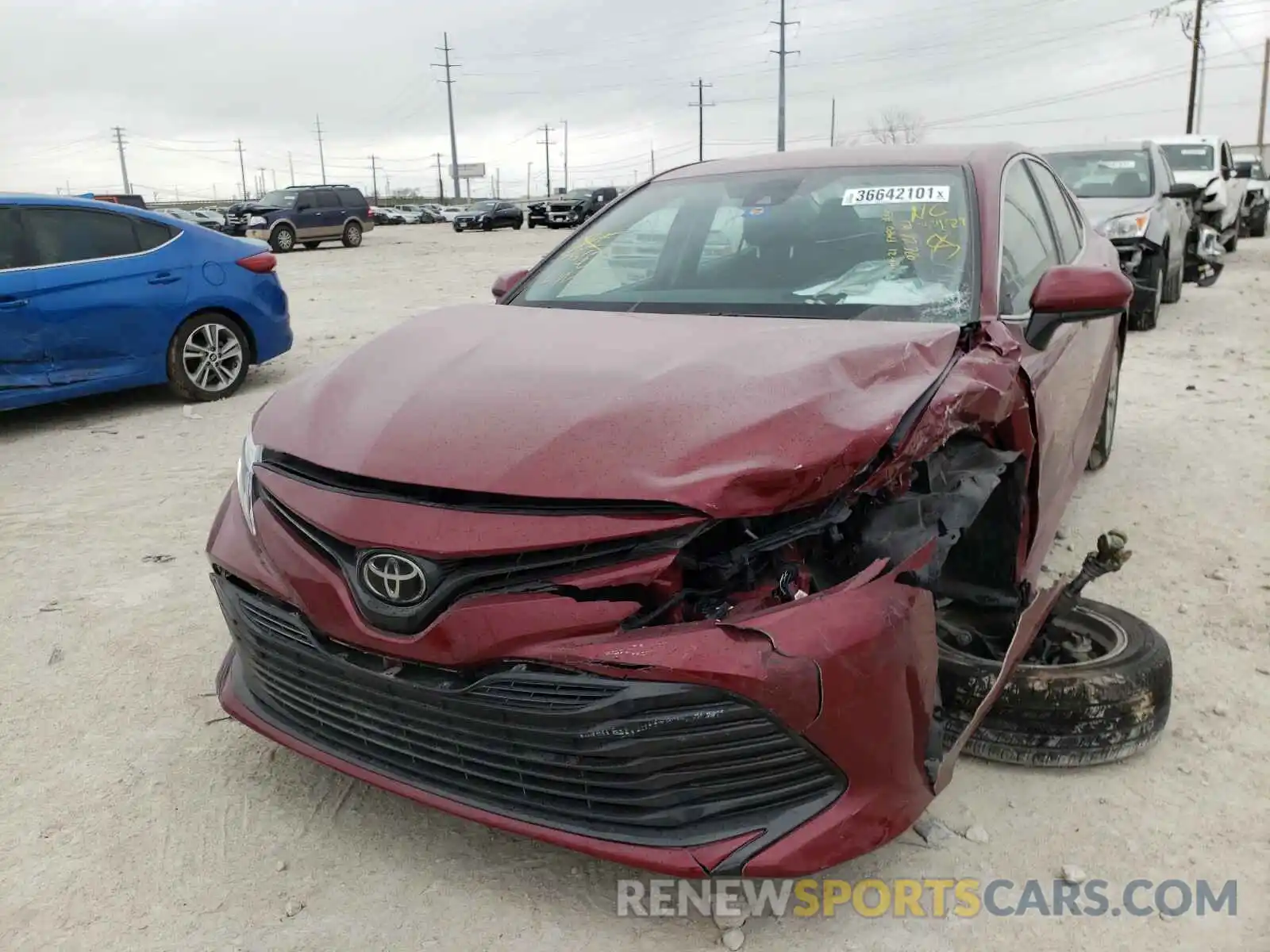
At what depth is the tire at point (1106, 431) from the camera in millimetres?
4868

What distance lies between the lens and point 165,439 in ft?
20.2

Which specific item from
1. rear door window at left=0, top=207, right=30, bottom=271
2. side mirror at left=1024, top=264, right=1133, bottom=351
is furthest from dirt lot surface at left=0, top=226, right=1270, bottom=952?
rear door window at left=0, top=207, right=30, bottom=271

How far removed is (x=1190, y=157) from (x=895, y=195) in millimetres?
12646

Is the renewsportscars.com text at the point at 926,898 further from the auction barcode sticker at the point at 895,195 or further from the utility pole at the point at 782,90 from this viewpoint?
the utility pole at the point at 782,90

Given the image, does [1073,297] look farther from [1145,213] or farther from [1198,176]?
[1198,176]

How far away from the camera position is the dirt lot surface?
82.0 inches

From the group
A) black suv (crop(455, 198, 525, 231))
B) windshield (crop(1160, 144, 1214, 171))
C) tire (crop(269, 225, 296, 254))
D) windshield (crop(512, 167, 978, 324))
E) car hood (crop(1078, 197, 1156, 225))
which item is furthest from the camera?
black suv (crop(455, 198, 525, 231))

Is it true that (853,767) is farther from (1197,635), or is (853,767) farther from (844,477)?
(1197,635)

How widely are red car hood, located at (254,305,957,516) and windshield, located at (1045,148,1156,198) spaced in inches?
318

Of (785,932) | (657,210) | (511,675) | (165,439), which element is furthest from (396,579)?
(165,439)

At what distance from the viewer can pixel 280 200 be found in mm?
27094

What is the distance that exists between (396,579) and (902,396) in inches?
44.0

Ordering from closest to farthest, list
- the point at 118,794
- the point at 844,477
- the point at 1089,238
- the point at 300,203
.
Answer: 1. the point at 844,477
2. the point at 118,794
3. the point at 1089,238
4. the point at 300,203

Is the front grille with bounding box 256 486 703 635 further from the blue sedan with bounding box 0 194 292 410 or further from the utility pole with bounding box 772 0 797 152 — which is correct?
the utility pole with bounding box 772 0 797 152
